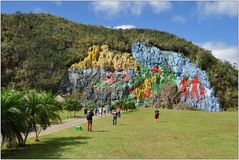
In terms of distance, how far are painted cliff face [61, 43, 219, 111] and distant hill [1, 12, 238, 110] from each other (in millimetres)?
2525

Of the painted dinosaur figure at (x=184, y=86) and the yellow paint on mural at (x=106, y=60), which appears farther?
the yellow paint on mural at (x=106, y=60)

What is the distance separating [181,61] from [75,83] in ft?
82.3

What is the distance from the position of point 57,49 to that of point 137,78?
67.2ft

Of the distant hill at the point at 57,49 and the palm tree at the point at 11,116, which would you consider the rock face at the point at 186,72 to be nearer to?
the distant hill at the point at 57,49

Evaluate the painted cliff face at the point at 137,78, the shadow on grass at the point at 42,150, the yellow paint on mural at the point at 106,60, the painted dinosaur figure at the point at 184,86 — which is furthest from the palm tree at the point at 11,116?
the painted dinosaur figure at the point at 184,86

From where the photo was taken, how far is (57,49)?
102 meters

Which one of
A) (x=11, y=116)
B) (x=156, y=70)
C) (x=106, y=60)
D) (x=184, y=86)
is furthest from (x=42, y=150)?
(x=156, y=70)

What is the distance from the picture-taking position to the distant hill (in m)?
95.3

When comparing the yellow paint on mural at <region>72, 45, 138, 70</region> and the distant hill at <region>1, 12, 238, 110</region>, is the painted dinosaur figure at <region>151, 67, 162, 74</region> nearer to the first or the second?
the yellow paint on mural at <region>72, 45, 138, 70</region>

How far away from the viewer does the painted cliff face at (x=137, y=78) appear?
94.8m

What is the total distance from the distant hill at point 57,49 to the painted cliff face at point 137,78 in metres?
2.53

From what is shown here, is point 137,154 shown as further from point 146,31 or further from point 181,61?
point 146,31

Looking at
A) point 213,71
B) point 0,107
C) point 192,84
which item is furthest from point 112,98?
point 0,107

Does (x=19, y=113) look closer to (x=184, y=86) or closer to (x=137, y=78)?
(x=137, y=78)
